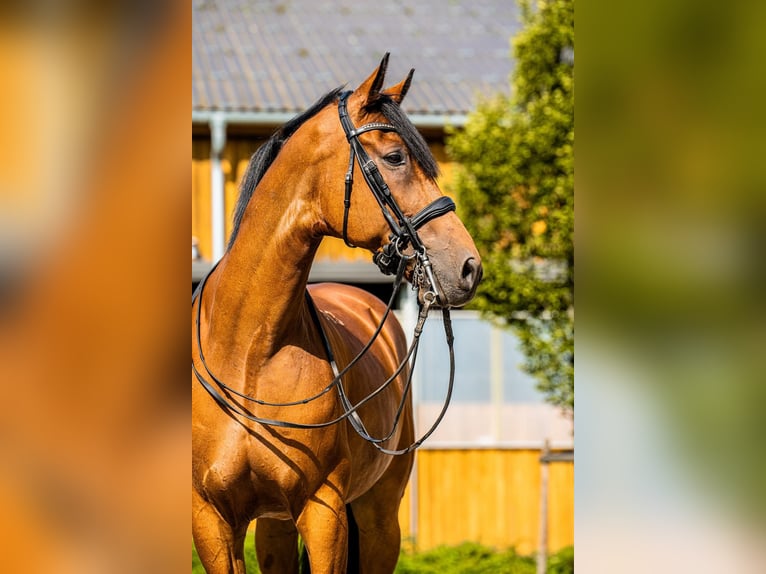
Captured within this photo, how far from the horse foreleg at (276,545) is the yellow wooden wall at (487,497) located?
19.4 feet

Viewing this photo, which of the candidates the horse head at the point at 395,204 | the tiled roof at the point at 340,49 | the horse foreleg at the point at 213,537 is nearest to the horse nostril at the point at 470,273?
the horse head at the point at 395,204

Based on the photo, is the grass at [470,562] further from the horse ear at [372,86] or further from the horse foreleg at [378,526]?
the horse ear at [372,86]

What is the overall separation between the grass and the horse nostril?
15.2ft

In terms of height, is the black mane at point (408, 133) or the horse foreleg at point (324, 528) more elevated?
the black mane at point (408, 133)

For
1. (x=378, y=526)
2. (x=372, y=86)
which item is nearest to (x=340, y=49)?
(x=378, y=526)

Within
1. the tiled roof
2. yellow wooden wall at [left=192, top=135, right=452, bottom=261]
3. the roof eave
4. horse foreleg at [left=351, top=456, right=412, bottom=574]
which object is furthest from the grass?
the tiled roof

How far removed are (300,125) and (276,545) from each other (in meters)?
1.79

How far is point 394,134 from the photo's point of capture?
279 cm

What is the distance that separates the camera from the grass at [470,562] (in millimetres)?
7047

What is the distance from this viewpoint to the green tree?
7469mm
